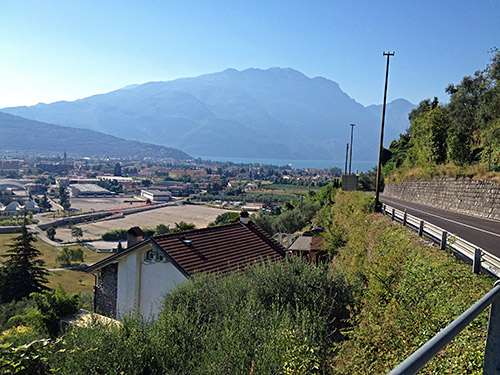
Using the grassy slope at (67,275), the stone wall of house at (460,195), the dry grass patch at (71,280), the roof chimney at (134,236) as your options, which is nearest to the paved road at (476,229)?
the stone wall of house at (460,195)

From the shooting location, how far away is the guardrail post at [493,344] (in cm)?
177

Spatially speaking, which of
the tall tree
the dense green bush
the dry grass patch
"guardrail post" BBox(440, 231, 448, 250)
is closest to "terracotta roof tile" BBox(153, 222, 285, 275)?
"guardrail post" BBox(440, 231, 448, 250)

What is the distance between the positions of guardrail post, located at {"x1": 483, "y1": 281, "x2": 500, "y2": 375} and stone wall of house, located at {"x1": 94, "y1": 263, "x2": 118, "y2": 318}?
1605cm

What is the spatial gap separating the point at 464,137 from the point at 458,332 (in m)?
24.9

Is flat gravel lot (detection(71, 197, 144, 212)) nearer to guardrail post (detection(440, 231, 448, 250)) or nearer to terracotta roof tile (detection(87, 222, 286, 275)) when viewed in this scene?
terracotta roof tile (detection(87, 222, 286, 275))

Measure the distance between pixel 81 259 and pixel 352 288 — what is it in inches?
2357

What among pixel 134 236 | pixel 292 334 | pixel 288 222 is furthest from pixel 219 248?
pixel 288 222

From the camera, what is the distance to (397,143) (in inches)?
1986

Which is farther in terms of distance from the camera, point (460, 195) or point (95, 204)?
point (95, 204)

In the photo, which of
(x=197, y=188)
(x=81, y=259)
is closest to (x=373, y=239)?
(x=81, y=259)

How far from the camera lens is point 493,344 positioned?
1781 millimetres

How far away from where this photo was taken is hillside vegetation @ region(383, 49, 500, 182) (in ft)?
64.5

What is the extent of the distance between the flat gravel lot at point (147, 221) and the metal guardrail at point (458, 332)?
81.5m

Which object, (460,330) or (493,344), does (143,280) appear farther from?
(460,330)
